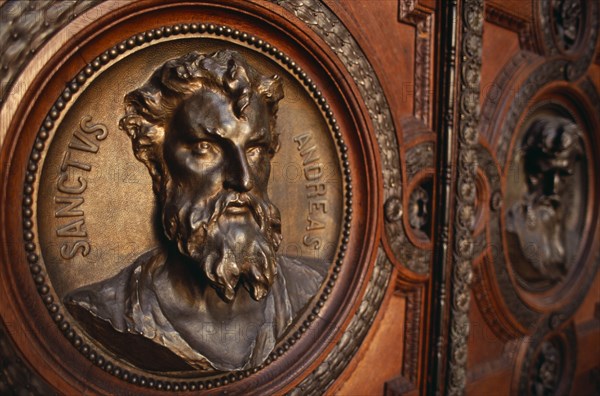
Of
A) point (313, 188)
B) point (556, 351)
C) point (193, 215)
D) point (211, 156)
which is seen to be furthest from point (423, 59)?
point (556, 351)

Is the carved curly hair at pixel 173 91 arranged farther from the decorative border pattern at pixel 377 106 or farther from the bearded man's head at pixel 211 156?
the decorative border pattern at pixel 377 106

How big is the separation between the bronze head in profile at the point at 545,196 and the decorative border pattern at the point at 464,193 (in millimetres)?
398

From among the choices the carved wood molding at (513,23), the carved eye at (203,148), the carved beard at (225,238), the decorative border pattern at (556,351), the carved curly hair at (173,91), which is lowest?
the decorative border pattern at (556,351)

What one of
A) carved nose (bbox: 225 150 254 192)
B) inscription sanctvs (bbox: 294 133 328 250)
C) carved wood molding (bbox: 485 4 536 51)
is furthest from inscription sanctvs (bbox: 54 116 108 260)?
carved wood molding (bbox: 485 4 536 51)

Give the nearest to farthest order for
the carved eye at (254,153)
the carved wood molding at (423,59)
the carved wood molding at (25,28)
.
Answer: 1. the carved wood molding at (25,28)
2. the carved eye at (254,153)
3. the carved wood molding at (423,59)

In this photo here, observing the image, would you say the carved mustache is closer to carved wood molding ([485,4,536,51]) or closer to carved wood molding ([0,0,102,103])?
carved wood molding ([0,0,102,103])

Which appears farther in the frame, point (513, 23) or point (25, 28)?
point (513, 23)

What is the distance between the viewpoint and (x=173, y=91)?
4.38 ft

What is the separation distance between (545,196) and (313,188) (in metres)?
1.22

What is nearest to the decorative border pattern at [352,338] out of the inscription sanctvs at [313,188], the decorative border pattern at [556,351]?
the inscription sanctvs at [313,188]

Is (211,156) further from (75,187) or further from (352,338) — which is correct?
(352,338)

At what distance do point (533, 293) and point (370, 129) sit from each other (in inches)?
48.1

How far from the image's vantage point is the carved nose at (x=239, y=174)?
1.30 m

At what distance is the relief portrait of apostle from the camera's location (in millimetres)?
1309
